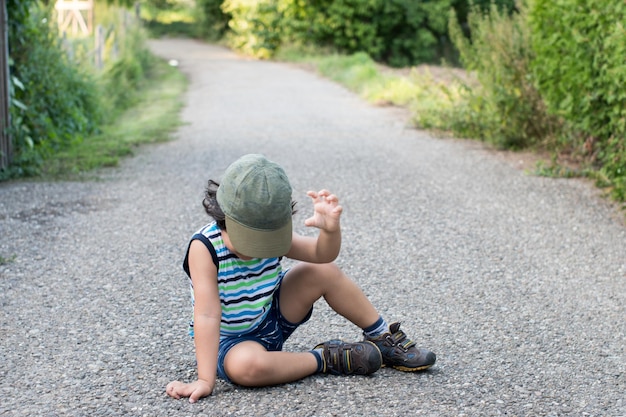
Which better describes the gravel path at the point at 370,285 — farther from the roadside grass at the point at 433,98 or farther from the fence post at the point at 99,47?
the fence post at the point at 99,47

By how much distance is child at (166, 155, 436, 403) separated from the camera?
3.40m

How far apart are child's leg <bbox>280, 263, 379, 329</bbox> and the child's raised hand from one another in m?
0.23

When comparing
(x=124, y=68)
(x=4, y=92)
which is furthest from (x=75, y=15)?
(x=4, y=92)

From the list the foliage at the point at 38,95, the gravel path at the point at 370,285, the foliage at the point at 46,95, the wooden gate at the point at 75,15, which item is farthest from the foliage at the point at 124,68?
the gravel path at the point at 370,285

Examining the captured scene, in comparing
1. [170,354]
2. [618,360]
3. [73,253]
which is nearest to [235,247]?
[170,354]

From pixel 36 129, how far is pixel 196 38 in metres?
32.8

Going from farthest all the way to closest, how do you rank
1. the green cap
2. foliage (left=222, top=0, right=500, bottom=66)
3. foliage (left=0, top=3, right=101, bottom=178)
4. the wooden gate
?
foliage (left=222, top=0, right=500, bottom=66)
the wooden gate
foliage (left=0, top=3, right=101, bottom=178)
the green cap

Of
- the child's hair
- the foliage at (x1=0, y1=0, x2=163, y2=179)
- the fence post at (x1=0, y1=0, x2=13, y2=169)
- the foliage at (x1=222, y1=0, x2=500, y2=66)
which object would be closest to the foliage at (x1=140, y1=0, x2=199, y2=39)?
the foliage at (x1=222, y1=0, x2=500, y2=66)

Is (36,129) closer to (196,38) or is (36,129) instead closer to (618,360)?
(618,360)

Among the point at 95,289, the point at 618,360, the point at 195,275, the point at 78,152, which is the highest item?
the point at 195,275

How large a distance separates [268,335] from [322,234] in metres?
0.49

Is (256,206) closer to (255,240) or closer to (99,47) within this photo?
(255,240)

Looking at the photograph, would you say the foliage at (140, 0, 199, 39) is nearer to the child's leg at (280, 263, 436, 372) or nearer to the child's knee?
the child's leg at (280, 263, 436, 372)

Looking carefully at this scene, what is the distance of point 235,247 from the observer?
344 centimetres
